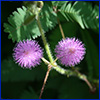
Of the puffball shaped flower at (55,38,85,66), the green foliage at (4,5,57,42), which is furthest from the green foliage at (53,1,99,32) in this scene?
the puffball shaped flower at (55,38,85,66)

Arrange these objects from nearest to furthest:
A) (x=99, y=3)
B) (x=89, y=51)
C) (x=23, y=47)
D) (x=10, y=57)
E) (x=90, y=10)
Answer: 1. (x=23, y=47)
2. (x=90, y=10)
3. (x=99, y=3)
4. (x=89, y=51)
5. (x=10, y=57)

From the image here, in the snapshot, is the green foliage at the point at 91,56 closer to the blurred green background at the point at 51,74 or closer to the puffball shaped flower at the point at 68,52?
the blurred green background at the point at 51,74

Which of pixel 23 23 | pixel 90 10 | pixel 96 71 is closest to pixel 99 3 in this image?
pixel 90 10

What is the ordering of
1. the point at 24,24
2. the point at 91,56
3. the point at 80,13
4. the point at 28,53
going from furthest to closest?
the point at 91,56, the point at 80,13, the point at 24,24, the point at 28,53

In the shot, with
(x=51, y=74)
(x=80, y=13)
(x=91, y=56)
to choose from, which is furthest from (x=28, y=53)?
(x=91, y=56)

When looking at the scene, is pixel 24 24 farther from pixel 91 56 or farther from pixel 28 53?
pixel 91 56

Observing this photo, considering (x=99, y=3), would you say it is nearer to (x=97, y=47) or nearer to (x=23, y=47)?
(x=97, y=47)
